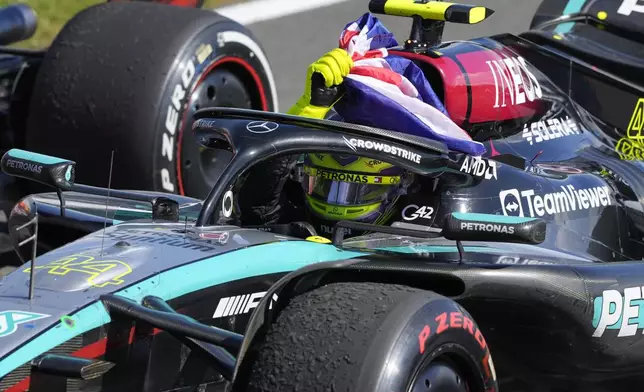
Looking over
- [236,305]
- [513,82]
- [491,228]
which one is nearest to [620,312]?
[491,228]

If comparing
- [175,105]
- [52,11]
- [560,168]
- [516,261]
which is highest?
[560,168]

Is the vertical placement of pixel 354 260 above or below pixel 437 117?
below

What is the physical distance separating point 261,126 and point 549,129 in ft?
6.02

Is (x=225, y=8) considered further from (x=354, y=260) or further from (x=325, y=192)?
(x=354, y=260)

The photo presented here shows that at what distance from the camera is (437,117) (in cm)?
498

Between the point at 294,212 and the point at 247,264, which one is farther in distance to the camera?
the point at 294,212

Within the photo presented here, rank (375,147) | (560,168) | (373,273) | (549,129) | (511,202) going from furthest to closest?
1. (549,129)
2. (560,168)
3. (511,202)
4. (375,147)
5. (373,273)

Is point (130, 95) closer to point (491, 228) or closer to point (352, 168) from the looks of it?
point (352, 168)

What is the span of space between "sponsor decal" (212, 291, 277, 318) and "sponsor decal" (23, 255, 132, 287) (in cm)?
34

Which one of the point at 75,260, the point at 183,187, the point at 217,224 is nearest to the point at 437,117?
the point at 217,224

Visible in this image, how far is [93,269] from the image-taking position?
12.9ft

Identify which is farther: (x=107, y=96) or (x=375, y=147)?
(x=107, y=96)

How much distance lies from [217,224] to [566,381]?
57.5 inches

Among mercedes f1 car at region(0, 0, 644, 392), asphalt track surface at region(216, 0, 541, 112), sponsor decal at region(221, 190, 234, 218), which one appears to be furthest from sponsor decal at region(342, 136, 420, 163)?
asphalt track surface at region(216, 0, 541, 112)
